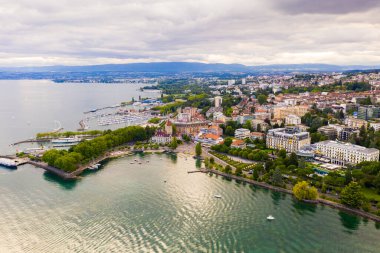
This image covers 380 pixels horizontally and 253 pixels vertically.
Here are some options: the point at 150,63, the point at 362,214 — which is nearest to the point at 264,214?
the point at 362,214

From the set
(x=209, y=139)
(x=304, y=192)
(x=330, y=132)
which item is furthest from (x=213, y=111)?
(x=304, y=192)

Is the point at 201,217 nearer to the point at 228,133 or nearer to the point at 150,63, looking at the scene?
the point at 228,133

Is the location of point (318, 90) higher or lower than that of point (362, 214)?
higher

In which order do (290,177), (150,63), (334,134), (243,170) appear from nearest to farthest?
(290,177) → (243,170) → (334,134) → (150,63)

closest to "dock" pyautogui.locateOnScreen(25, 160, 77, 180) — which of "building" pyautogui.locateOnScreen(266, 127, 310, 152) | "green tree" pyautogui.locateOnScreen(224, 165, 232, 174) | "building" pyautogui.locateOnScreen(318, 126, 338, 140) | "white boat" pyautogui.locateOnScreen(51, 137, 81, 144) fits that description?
"white boat" pyautogui.locateOnScreen(51, 137, 81, 144)

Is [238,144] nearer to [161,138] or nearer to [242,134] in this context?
[242,134]

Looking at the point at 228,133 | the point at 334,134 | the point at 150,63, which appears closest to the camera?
the point at 334,134

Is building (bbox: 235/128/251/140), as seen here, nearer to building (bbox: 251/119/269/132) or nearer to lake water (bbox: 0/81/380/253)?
building (bbox: 251/119/269/132)
